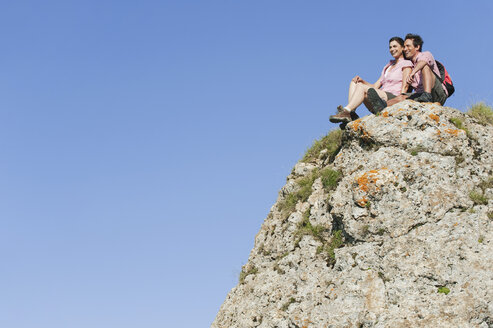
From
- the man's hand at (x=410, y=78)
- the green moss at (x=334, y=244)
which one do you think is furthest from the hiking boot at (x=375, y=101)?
the green moss at (x=334, y=244)

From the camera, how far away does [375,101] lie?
41.0ft

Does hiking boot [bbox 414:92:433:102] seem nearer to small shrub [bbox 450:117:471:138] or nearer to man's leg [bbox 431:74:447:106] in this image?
man's leg [bbox 431:74:447:106]

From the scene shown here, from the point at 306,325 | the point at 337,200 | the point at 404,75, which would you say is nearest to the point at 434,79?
the point at 404,75

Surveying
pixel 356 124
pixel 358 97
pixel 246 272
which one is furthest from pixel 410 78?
pixel 246 272

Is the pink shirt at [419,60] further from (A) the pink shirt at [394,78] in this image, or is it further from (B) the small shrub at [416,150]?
(B) the small shrub at [416,150]

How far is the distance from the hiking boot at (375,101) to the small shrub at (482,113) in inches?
80.4

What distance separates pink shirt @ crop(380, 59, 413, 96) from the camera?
13.2 metres

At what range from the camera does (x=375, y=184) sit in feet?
35.4

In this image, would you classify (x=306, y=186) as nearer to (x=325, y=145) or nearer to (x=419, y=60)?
(x=325, y=145)

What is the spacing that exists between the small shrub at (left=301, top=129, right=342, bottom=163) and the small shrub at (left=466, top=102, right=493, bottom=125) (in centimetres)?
328

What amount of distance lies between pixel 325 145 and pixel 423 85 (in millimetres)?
3060

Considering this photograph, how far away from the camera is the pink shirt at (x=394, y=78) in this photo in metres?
13.2

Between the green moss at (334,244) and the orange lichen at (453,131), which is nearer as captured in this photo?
the green moss at (334,244)

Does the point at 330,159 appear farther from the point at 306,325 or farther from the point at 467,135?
the point at 306,325
